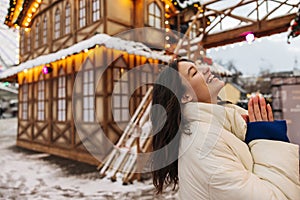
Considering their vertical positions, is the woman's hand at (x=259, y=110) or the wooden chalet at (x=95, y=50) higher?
the wooden chalet at (x=95, y=50)

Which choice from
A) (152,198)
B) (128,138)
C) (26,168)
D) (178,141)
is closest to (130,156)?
(128,138)

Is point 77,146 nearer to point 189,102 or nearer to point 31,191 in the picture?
point 31,191

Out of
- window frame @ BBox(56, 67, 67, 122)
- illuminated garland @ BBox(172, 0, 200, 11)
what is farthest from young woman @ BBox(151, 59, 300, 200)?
window frame @ BBox(56, 67, 67, 122)

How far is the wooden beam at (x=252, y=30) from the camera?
577 centimetres

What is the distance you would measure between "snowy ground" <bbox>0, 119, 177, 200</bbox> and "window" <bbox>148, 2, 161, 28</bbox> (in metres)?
4.52

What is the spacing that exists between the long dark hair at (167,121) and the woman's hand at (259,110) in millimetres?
270

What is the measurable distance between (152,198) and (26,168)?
3834 mm

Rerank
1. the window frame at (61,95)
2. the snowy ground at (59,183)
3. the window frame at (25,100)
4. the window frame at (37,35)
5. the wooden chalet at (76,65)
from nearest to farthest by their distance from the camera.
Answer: the snowy ground at (59,183) → the wooden chalet at (76,65) → the window frame at (61,95) → the window frame at (37,35) → the window frame at (25,100)

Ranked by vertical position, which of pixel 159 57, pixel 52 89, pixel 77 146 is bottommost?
pixel 77 146

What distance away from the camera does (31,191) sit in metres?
4.27

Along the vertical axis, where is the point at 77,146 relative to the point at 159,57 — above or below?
below

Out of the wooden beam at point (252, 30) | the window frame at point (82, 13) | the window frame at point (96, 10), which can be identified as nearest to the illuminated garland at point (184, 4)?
the wooden beam at point (252, 30)

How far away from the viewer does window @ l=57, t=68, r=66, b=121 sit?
734 cm

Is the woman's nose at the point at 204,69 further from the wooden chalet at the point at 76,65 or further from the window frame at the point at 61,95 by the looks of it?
the window frame at the point at 61,95
